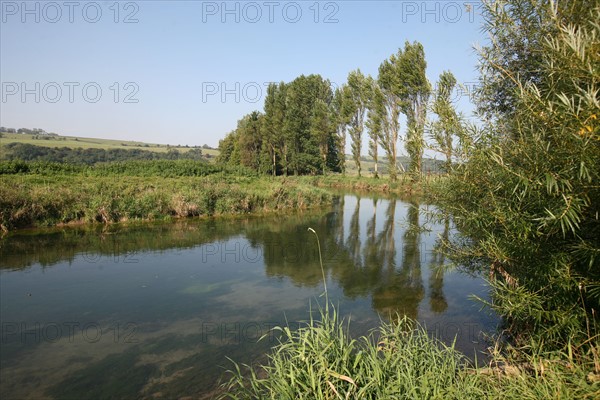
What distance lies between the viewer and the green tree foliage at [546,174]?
3.19 m

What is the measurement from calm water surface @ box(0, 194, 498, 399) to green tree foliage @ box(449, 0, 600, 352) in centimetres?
190

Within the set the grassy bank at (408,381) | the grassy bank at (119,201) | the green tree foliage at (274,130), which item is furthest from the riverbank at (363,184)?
the grassy bank at (408,381)

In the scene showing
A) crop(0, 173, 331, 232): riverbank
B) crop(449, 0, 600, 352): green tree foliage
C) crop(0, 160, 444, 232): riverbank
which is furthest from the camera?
crop(0, 173, 331, 232): riverbank

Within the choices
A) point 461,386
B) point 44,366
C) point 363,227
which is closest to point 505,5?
point 461,386

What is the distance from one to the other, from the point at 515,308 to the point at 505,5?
408 centimetres

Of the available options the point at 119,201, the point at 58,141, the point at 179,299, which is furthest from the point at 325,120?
the point at 58,141

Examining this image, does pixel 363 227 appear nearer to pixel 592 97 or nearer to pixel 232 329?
pixel 232 329

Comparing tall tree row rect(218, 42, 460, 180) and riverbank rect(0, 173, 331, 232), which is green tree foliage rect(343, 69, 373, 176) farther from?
riverbank rect(0, 173, 331, 232)

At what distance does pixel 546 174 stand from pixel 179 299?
8397 mm

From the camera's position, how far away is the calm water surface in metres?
5.99

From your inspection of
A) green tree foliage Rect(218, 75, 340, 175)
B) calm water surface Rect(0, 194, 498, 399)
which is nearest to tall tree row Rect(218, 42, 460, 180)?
green tree foliage Rect(218, 75, 340, 175)

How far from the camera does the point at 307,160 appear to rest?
50.9m

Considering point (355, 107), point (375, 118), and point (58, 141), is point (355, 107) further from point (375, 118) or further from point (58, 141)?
point (58, 141)

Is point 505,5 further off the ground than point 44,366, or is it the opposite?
point 505,5
